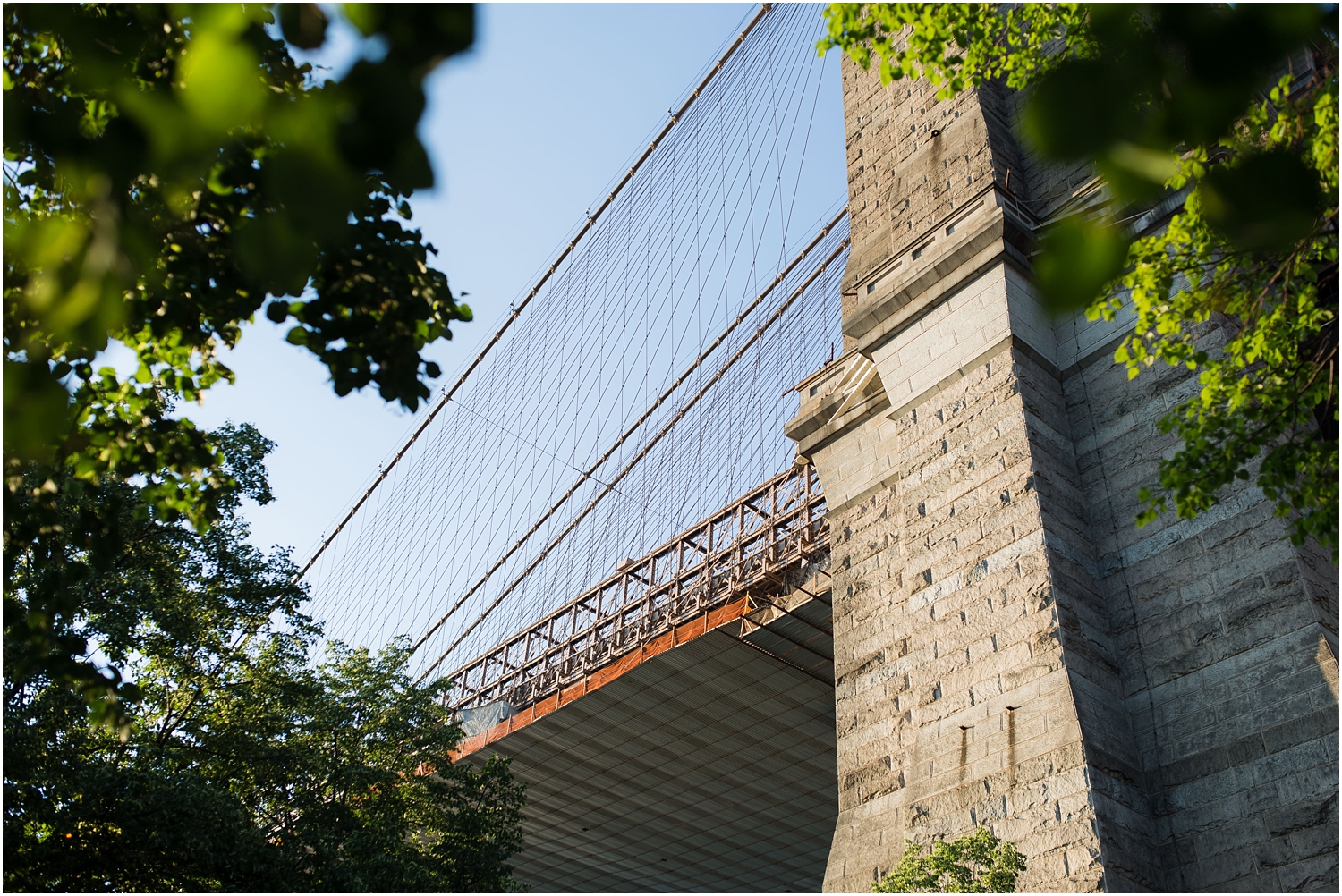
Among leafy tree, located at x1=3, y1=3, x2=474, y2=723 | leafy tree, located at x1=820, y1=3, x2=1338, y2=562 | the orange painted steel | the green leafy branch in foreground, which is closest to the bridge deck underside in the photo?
the orange painted steel

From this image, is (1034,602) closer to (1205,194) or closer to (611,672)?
(1205,194)

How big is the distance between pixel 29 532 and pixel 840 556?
7872 mm

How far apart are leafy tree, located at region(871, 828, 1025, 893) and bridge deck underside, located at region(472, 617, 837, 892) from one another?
9.93 meters

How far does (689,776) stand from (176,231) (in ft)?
65.4

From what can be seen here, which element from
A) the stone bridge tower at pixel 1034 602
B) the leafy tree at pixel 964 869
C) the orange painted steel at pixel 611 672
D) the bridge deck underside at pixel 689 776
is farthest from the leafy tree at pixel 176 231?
the bridge deck underside at pixel 689 776

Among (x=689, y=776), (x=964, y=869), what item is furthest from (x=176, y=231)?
(x=689, y=776)

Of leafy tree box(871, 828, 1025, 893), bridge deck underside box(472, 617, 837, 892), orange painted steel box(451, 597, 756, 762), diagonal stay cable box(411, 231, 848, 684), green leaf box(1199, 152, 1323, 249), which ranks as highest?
diagonal stay cable box(411, 231, 848, 684)

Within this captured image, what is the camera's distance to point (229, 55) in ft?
3.53

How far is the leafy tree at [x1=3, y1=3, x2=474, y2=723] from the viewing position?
1136 mm

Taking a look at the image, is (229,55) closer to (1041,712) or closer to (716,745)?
(1041,712)

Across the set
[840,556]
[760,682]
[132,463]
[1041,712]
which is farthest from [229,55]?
[760,682]

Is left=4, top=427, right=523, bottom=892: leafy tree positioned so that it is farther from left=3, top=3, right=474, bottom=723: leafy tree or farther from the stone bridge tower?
the stone bridge tower

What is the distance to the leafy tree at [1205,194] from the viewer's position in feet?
3.94

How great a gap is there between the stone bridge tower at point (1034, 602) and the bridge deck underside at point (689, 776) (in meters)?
7.19
